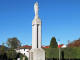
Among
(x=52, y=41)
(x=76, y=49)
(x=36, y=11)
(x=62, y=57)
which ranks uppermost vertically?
(x=36, y=11)

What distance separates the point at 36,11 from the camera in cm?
2450

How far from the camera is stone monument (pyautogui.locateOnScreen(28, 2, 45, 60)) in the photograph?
22344 mm

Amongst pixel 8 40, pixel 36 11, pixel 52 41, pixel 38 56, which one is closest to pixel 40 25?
pixel 36 11

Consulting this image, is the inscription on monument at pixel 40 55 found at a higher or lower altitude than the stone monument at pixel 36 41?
lower

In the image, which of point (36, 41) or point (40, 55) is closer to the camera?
point (40, 55)

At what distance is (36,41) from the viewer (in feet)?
75.4

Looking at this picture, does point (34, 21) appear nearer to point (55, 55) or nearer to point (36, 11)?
point (36, 11)

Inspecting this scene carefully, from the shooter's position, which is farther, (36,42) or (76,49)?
(76,49)

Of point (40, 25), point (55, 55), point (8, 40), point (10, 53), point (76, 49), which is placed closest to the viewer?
point (40, 25)

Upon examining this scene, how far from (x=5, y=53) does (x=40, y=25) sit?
128ft

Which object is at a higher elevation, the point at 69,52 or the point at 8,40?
the point at 8,40

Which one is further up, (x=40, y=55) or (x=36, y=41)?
(x=36, y=41)

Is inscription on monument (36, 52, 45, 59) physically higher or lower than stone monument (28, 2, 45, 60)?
lower

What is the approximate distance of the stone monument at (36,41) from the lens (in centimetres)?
2234
